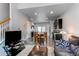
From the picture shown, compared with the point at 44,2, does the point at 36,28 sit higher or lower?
lower

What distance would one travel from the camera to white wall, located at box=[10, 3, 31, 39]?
2.56m

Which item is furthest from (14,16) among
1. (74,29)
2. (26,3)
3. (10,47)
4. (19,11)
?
(74,29)

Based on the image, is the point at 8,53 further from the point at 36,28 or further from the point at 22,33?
the point at 36,28

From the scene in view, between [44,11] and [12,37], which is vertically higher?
[44,11]

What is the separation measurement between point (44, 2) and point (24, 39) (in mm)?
868

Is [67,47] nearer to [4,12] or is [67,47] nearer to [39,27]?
[39,27]

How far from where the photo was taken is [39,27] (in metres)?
2.59

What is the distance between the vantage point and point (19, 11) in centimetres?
259

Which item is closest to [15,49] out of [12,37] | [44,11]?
[12,37]

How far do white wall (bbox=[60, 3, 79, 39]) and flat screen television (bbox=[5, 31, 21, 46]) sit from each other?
97cm

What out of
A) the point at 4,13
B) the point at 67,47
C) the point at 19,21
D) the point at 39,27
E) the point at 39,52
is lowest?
the point at 39,52

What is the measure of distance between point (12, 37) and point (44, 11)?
85 centimetres

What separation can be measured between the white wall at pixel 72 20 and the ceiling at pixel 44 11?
103 mm

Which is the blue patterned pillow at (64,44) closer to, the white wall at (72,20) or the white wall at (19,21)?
the white wall at (72,20)
